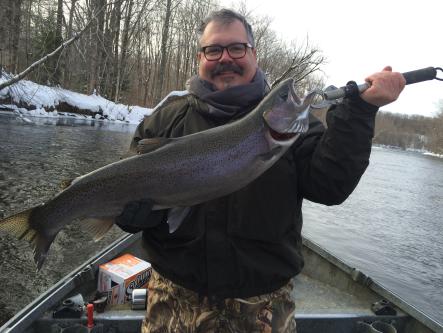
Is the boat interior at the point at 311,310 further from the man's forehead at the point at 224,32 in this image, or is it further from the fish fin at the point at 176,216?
the man's forehead at the point at 224,32

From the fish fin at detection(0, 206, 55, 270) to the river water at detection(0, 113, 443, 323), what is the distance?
3.45 m

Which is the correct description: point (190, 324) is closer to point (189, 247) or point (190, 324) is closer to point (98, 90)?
point (189, 247)

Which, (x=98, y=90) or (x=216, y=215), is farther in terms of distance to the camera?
(x=98, y=90)

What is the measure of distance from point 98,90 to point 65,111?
1076cm

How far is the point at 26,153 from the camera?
14047mm

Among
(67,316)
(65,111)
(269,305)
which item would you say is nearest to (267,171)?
(269,305)

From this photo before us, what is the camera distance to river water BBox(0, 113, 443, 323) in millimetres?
6895

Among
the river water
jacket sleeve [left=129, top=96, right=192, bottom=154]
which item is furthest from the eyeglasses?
the river water

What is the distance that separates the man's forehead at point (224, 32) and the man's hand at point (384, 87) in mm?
946

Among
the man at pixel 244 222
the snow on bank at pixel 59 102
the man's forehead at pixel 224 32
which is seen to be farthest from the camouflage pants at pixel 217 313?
the snow on bank at pixel 59 102

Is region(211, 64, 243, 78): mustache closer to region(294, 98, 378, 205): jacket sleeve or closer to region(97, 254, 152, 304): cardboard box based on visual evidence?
region(294, 98, 378, 205): jacket sleeve

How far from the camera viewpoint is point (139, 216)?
2395mm

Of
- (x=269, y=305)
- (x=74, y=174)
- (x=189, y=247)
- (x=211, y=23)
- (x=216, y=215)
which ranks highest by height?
(x=211, y=23)

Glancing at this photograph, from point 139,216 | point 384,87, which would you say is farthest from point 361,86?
point 139,216
